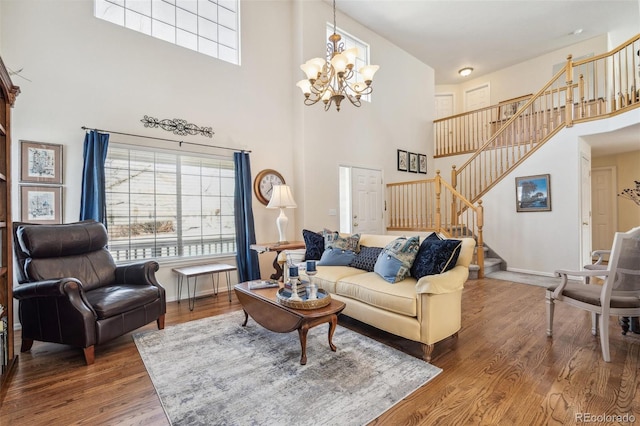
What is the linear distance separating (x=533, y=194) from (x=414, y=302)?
4.47 metres

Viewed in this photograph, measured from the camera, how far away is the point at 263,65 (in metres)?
4.91

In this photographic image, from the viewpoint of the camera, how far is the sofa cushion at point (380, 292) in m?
2.40

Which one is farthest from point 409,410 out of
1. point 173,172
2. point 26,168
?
point 26,168

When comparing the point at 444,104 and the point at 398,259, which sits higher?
the point at 444,104

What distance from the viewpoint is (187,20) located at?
4250 millimetres

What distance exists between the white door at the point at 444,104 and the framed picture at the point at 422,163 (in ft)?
8.00

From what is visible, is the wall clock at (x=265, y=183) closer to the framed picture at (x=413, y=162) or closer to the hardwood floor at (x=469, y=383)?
the hardwood floor at (x=469, y=383)

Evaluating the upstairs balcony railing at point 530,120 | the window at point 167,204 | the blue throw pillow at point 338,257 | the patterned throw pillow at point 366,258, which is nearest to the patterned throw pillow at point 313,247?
the blue throw pillow at point 338,257

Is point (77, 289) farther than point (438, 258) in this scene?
No

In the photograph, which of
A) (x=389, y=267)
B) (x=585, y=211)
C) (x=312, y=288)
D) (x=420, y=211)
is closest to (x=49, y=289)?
(x=312, y=288)

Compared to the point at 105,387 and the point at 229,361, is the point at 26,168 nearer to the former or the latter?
the point at 105,387

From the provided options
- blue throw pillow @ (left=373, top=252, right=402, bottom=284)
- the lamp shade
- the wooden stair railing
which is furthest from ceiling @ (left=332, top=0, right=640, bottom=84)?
blue throw pillow @ (left=373, top=252, right=402, bottom=284)

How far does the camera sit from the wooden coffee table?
87.0 inches

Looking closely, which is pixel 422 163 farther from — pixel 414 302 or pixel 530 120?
pixel 414 302
